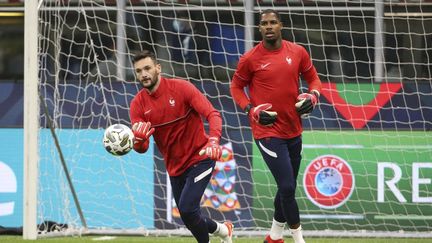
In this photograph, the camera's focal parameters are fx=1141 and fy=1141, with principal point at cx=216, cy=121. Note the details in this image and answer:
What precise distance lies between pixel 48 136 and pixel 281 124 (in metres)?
4.64

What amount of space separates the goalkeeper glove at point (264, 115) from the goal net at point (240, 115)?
380 centimetres

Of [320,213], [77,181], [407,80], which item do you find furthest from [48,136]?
[407,80]

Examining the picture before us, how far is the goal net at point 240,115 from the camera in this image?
13938 mm

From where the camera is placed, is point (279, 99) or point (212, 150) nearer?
point (212, 150)

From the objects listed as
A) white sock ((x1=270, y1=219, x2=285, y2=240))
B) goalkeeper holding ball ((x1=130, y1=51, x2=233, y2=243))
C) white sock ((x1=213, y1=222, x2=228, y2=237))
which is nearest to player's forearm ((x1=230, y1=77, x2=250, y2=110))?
goalkeeper holding ball ((x1=130, y1=51, x2=233, y2=243))

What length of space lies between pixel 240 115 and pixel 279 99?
3996 millimetres

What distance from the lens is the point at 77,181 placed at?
14.3 metres

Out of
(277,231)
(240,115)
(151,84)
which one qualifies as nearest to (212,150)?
(151,84)

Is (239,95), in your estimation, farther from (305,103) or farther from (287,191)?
(287,191)

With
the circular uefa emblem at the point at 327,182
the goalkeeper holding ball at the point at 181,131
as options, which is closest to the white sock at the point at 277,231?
the goalkeeper holding ball at the point at 181,131

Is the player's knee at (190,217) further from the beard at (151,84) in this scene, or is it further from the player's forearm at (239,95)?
the player's forearm at (239,95)

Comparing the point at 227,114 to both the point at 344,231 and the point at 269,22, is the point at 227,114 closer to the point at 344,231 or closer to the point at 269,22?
the point at 344,231

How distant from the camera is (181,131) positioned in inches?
388

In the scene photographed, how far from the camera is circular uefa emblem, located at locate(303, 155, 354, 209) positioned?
45.9 ft
